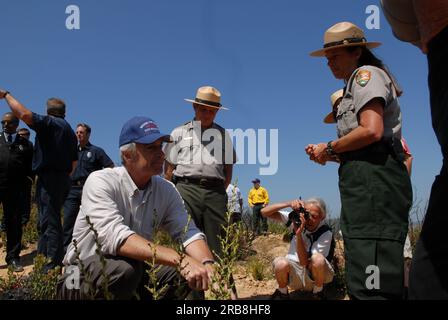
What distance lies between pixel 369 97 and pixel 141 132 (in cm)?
128

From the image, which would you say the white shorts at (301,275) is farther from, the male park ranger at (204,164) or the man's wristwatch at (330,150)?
the man's wristwatch at (330,150)

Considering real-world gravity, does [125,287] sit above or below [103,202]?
A: below

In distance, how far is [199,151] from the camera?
4.04 metres

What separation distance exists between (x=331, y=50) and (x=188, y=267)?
149cm

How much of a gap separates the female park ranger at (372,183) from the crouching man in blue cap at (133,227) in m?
0.75

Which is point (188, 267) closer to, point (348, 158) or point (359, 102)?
point (348, 158)

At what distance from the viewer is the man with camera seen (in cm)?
416

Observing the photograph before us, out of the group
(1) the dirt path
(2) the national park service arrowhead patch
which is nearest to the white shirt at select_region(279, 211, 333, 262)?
(2) the national park service arrowhead patch

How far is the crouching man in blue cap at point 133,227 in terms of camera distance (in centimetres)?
217

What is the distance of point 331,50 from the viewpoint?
8.41 ft

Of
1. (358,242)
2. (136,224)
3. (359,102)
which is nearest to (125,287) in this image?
(136,224)

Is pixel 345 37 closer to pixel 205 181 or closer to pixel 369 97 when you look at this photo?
pixel 369 97

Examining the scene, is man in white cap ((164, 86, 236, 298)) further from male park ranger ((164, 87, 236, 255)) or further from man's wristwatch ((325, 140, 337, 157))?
man's wristwatch ((325, 140, 337, 157))
